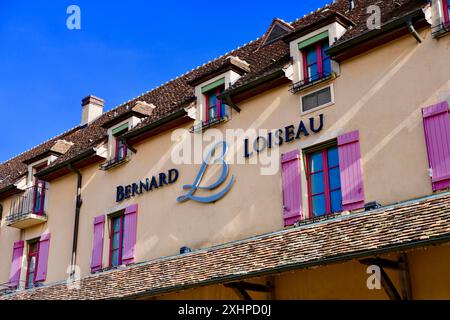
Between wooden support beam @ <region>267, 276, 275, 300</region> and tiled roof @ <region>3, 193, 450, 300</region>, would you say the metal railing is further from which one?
wooden support beam @ <region>267, 276, 275, 300</region>

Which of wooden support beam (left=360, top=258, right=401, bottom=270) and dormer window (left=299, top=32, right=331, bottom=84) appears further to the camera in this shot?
dormer window (left=299, top=32, right=331, bottom=84)

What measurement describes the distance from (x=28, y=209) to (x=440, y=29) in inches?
516

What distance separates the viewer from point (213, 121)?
15680 mm

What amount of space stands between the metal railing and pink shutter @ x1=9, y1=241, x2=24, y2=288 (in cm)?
81

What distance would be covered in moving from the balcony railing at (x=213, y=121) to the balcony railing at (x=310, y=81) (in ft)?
6.21

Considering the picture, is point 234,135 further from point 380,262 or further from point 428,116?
point 380,262

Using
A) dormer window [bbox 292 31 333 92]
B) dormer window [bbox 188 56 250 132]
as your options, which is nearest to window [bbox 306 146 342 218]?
dormer window [bbox 292 31 333 92]

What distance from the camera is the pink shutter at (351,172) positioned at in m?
12.5

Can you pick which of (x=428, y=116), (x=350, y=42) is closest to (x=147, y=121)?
(x=350, y=42)

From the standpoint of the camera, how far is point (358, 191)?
41.0 ft

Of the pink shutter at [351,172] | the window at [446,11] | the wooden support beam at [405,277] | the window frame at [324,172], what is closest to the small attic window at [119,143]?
the window frame at [324,172]

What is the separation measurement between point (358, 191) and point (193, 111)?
533 cm

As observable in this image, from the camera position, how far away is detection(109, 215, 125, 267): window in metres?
16.8

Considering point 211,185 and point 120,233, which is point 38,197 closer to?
point 120,233
